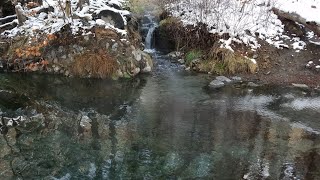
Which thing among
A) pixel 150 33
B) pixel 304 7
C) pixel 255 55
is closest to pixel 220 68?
pixel 255 55

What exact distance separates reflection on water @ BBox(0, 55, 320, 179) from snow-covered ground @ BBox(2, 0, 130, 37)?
180cm

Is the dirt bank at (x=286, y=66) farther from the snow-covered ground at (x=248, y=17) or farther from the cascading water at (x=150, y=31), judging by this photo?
the cascading water at (x=150, y=31)

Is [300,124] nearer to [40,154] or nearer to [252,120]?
[252,120]

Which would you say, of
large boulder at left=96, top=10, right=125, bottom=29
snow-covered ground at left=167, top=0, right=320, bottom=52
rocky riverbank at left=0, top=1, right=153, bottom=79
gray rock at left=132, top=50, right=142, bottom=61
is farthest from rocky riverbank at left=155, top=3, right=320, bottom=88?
large boulder at left=96, top=10, right=125, bottom=29

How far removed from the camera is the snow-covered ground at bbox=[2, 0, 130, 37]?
512 inches

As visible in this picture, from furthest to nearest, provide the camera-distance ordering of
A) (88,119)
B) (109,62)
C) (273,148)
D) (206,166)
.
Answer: (109,62)
(88,119)
(273,148)
(206,166)

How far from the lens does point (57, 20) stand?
13320mm

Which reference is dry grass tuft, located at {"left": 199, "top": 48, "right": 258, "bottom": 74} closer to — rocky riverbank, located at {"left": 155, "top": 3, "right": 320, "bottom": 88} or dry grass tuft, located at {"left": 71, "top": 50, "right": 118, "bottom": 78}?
rocky riverbank, located at {"left": 155, "top": 3, "right": 320, "bottom": 88}

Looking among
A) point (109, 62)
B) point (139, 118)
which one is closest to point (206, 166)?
point (139, 118)

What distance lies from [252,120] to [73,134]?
4174mm

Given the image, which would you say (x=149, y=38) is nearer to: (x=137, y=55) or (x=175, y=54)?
(x=175, y=54)

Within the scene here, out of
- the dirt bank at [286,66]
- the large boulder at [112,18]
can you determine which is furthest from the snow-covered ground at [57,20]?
the dirt bank at [286,66]

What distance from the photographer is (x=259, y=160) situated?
24.2 ft

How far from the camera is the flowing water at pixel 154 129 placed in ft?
23.0
